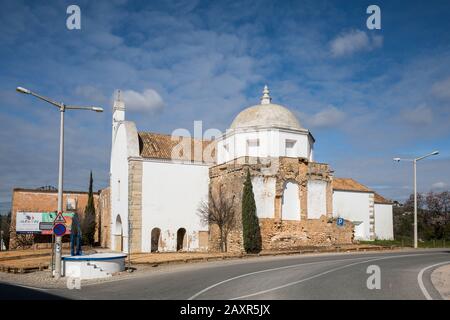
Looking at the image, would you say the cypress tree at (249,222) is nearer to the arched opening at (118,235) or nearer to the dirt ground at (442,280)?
the arched opening at (118,235)

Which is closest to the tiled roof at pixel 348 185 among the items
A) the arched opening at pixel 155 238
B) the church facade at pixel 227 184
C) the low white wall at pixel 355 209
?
the low white wall at pixel 355 209

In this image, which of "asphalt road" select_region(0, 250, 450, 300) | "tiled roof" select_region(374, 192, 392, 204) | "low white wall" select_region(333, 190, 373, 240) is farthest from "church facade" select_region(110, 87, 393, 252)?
"tiled roof" select_region(374, 192, 392, 204)

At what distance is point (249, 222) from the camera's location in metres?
29.4

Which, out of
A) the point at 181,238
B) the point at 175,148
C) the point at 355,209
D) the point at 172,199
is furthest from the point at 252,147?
the point at 355,209

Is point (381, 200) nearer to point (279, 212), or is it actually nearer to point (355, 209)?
point (355, 209)

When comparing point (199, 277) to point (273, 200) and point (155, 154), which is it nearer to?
point (273, 200)

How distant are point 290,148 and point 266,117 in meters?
3.02

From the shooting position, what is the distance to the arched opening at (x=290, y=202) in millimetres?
31938

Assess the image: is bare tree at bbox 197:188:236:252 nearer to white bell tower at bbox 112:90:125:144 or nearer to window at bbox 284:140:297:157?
window at bbox 284:140:297:157
